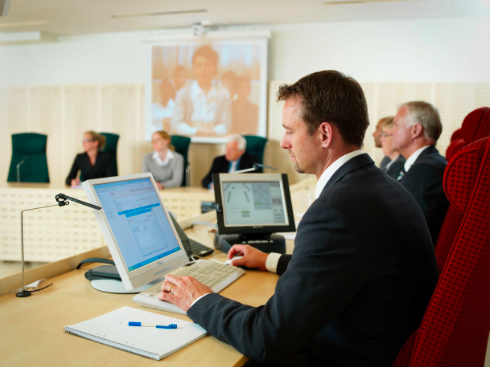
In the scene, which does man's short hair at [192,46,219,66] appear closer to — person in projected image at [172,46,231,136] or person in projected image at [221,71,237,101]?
person in projected image at [172,46,231,136]

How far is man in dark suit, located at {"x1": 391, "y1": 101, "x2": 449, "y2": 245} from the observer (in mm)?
2307

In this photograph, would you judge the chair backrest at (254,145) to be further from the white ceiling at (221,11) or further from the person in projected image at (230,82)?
the white ceiling at (221,11)

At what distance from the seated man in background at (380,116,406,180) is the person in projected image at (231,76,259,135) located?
2.58m

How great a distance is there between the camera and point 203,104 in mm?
6977

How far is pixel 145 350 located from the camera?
996 mm

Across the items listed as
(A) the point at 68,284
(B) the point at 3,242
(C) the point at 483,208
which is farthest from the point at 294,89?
(B) the point at 3,242

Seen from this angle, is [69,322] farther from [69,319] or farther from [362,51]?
[362,51]

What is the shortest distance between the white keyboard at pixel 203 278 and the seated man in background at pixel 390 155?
7.65 ft

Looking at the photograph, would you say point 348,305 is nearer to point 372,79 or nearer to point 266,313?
point 266,313

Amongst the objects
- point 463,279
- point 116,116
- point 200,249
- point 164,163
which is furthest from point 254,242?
point 116,116

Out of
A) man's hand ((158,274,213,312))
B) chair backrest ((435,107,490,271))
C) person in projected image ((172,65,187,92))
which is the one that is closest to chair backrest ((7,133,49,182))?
person in projected image ((172,65,187,92))

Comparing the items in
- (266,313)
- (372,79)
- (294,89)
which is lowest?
(266,313)

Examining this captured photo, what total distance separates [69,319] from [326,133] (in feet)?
2.78

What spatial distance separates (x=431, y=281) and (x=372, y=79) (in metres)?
5.79
